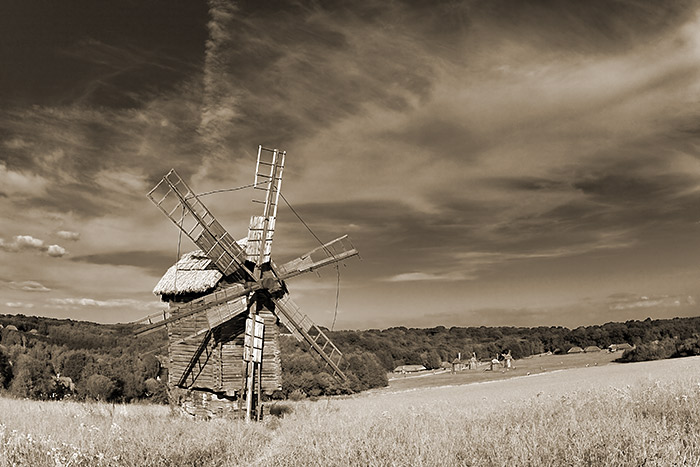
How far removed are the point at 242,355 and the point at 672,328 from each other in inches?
3182

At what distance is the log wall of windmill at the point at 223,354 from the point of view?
668 inches

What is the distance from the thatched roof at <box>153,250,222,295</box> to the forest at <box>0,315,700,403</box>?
2.04 meters

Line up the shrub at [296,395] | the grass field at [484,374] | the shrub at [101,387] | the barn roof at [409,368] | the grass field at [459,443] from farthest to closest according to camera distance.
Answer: the barn roof at [409,368] → the grass field at [484,374] → the shrub at [296,395] → the shrub at [101,387] → the grass field at [459,443]

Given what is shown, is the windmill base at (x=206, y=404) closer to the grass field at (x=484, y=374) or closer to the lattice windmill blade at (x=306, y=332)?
the lattice windmill blade at (x=306, y=332)

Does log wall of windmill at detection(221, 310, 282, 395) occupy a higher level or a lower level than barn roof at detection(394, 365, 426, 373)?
higher

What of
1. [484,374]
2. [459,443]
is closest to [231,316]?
[459,443]

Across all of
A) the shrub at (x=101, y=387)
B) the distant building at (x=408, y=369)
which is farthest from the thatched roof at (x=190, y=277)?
the distant building at (x=408, y=369)

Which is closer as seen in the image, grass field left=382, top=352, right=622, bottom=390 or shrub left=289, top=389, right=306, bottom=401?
shrub left=289, top=389, right=306, bottom=401

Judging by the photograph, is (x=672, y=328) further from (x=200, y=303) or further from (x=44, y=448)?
(x=44, y=448)

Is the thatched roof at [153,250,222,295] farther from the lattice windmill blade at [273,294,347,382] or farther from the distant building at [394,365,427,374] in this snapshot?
the distant building at [394,365,427,374]

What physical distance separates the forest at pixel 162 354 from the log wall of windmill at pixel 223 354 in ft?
2.94

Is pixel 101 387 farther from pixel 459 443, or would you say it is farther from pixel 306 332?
pixel 459 443

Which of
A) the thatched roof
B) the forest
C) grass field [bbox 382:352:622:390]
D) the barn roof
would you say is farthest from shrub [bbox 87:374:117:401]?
the barn roof

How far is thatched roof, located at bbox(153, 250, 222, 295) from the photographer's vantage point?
1734 centimetres
